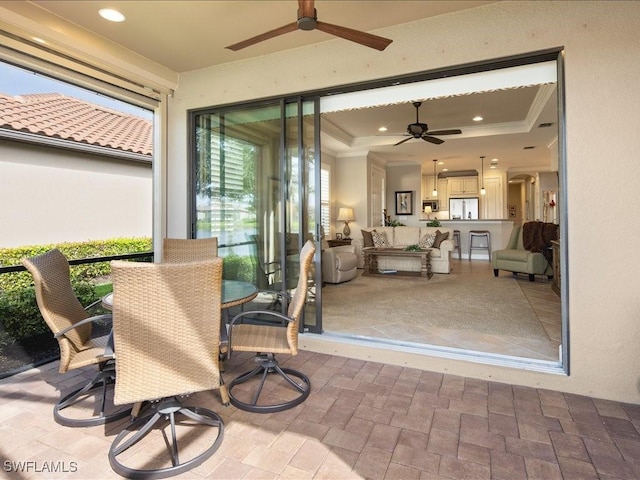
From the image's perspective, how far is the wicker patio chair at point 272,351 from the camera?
2131 millimetres

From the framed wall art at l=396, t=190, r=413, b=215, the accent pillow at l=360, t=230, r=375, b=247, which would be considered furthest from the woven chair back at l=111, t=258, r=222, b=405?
the framed wall art at l=396, t=190, r=413, b=215

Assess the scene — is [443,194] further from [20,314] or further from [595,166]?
[20,314]

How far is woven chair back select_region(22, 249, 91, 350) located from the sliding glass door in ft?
5.31

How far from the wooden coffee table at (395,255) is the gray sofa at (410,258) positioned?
0.33ft

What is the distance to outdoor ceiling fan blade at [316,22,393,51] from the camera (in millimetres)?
2088

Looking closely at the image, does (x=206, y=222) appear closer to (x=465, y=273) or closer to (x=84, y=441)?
(x=84, y=441)

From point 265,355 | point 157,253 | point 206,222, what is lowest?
point 265,355

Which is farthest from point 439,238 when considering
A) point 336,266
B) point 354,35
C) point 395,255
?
point 354,35

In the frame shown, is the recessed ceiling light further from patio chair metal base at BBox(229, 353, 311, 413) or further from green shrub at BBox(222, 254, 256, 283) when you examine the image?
patio chair metal base at BBox(229, 353, 311, 413)

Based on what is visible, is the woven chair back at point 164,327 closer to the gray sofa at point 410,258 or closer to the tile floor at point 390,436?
the tile floor at point 390,436

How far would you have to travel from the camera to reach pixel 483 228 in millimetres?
9273

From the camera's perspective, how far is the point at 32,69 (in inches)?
111

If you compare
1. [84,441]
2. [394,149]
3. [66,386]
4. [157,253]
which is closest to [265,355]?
[84,441]

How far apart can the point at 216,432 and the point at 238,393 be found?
0.45 m
